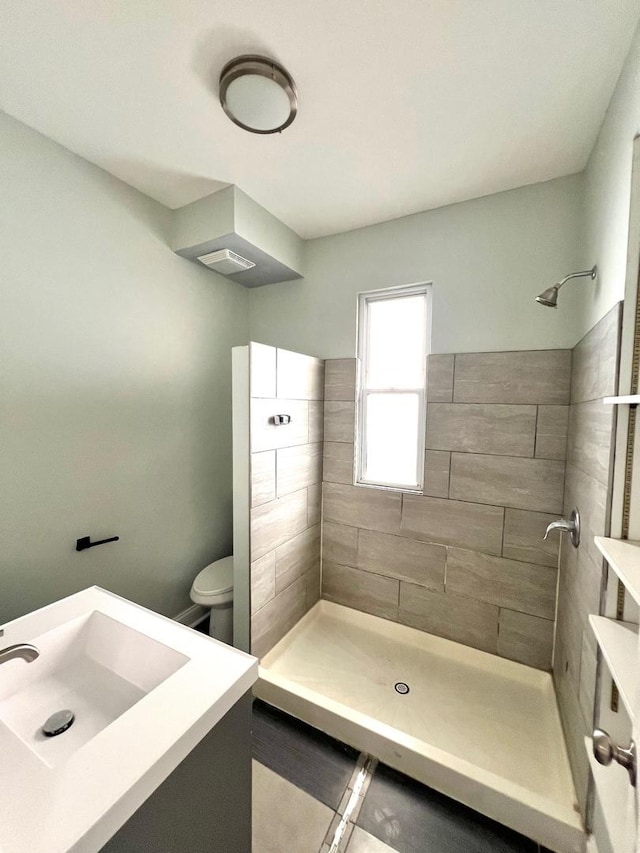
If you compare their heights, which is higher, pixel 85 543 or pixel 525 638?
pixel 85 543

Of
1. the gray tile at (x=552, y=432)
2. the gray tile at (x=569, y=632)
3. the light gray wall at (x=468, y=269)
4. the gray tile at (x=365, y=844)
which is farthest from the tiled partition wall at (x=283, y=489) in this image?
the gray tile at (x=569, y=632)

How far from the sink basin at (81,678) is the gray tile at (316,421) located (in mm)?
1455

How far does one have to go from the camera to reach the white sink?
55 cm

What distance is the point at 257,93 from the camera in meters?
1.20

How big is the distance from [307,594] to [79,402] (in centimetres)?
187

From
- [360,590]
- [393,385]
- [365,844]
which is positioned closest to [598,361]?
[393,385]

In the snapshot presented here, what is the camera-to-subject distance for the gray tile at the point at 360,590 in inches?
85.1

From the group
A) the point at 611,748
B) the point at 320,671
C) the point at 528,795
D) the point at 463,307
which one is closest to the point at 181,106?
the point at 463,307

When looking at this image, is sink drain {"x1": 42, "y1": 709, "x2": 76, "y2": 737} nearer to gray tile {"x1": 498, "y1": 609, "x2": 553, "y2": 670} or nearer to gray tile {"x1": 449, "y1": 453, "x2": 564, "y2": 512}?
gray tile {"x1": 449, "y1": 453, "x2": 564, "y2": 512}

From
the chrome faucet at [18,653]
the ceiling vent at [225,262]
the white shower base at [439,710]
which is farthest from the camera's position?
the ceiling vent at [225,262]

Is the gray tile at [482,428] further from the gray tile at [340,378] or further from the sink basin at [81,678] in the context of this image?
the sink basin at [81,678]

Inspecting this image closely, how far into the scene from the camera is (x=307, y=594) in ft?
7.41

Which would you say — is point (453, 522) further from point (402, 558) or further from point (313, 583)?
point (313, 583)

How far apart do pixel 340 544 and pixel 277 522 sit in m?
0.66
